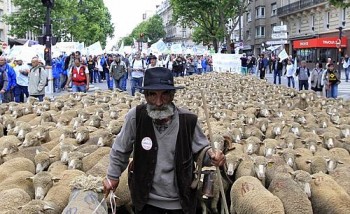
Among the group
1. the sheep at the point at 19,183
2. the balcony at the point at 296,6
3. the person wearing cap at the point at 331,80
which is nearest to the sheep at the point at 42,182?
the sheep at the point at 19,183

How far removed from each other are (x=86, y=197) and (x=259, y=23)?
6537 cm

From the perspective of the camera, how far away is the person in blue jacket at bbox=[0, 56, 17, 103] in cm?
1399

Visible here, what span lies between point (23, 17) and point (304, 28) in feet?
95.7

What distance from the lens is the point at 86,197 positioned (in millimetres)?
4215

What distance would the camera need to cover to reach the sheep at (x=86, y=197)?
4.05 m

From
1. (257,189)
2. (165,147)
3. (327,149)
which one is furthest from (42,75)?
(165,147)

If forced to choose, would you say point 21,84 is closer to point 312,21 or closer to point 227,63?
point 227,63

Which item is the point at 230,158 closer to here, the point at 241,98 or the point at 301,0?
the point at 241,98

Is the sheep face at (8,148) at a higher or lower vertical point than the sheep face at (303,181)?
higher

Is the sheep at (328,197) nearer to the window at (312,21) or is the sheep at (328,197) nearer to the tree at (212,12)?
the tree at (212,12)

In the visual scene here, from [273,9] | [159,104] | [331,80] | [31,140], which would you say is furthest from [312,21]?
[159,104]

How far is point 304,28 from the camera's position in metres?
55.7

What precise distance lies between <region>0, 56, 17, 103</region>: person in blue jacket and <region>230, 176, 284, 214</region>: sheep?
32.3 feet

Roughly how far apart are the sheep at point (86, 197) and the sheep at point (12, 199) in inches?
28.8
